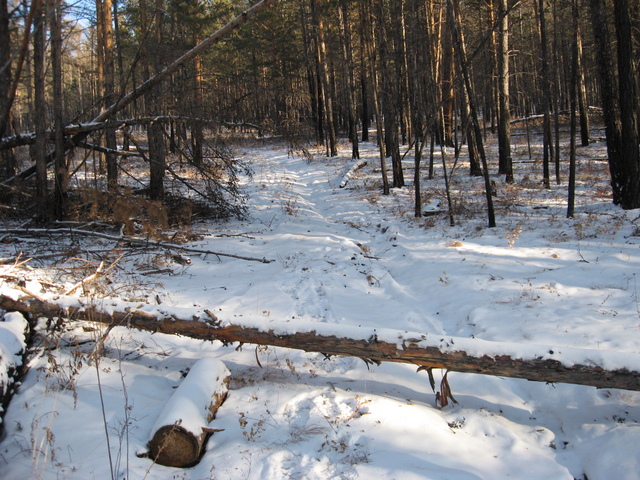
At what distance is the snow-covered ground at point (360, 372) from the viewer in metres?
3.20

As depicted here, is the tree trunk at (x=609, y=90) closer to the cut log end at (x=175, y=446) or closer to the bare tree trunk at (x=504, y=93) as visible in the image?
the bare tree trunk at (x=504, y=93)

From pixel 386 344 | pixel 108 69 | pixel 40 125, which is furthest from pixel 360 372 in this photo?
pixel 108 69

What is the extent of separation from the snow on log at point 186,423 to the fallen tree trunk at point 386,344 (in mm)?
636

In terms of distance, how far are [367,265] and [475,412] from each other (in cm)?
425

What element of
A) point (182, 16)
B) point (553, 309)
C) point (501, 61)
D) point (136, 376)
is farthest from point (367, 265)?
point (182, 16)

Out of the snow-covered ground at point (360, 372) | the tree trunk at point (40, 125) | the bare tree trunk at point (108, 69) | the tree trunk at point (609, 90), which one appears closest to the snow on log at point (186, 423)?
the snow-covered ground at point (360, 372)

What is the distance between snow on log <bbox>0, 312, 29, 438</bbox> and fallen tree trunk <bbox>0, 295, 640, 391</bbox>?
0.17 m

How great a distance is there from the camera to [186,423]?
126 inches

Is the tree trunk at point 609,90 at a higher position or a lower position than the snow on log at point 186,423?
higher

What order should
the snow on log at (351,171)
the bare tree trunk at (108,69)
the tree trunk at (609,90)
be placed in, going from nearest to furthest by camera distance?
the tree trunk at (609,90), the bare tree trunk at (108,69), the snow on log at (351,171)

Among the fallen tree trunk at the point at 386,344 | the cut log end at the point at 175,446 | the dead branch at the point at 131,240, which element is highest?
the dead branch at the point at 131,240

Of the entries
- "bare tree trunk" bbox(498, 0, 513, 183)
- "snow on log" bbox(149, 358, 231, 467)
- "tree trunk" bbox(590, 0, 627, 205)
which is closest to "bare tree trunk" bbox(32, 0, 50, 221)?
"snow on log" bbox(149, 358, 231, 467)

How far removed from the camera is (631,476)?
3.10m

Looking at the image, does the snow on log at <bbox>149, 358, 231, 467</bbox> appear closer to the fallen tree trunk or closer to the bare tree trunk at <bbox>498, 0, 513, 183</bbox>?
the fallen tree trunk
